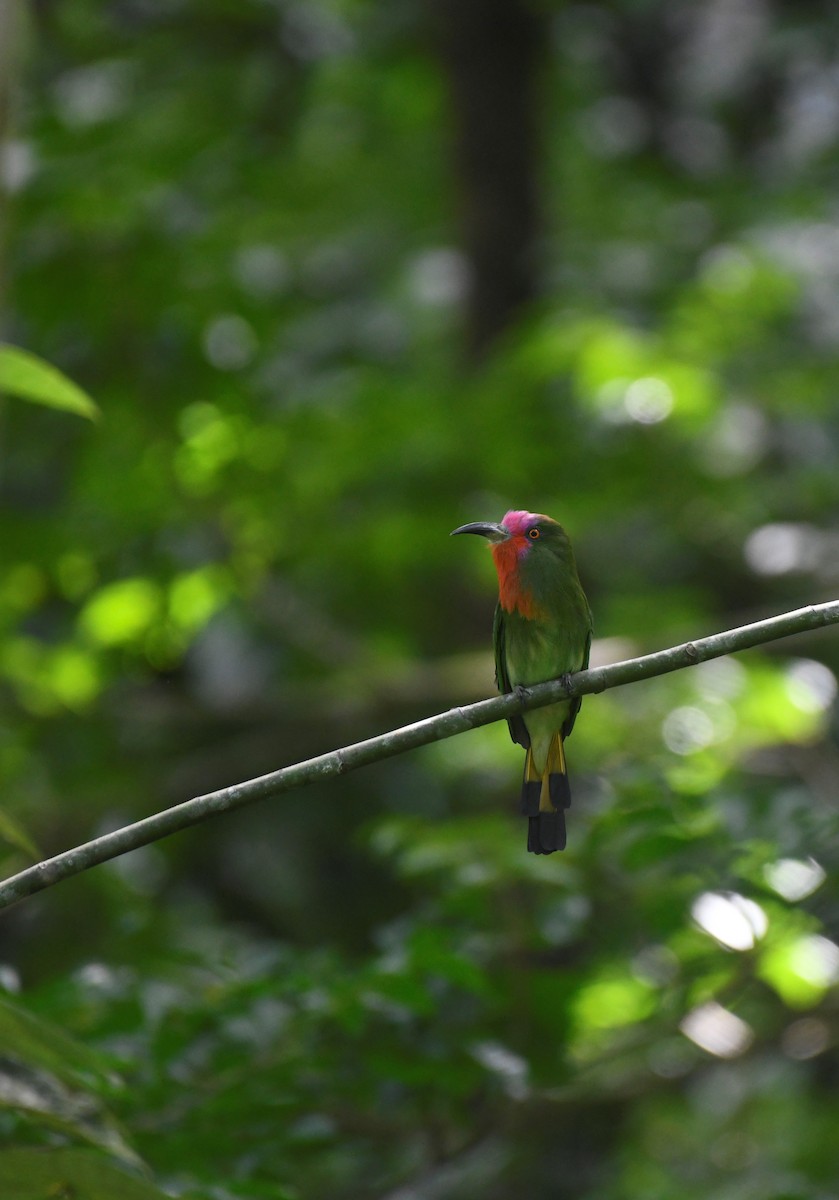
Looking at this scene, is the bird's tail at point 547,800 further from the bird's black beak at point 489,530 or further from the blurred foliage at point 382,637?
the bird's black beak at point 489,530

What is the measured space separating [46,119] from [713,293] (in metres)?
2.64

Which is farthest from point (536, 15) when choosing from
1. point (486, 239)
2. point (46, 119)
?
point (46, 119)

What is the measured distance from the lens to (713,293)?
5.45 metres

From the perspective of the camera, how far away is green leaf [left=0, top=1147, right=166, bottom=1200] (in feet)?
6.48

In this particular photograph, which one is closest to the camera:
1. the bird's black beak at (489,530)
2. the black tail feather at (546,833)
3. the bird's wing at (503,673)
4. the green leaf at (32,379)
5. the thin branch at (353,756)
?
the thin branch at (353,756)

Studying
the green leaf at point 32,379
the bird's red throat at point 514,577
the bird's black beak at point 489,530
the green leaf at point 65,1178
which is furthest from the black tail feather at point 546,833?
the green leaf at point 32,379

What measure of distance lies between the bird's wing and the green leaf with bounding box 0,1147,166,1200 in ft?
5.32

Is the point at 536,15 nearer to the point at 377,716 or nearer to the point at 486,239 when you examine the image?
the point at 486,239

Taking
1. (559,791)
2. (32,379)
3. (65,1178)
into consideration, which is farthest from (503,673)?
(65,1178)

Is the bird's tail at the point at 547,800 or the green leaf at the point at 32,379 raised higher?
the green leaf at the point at 32,379

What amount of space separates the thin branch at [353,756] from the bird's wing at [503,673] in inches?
48.3

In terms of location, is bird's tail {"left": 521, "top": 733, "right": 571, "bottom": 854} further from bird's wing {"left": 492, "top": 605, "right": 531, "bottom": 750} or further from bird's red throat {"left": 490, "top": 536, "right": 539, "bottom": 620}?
bird's red throat {"left": 490, "top": 536, "right": 539, "bottom": 620}

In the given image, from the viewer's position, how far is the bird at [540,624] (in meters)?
3.31

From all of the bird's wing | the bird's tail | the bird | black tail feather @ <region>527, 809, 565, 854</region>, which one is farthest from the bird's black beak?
black tail feather @ <region>527, 809, 565, 854</region>
